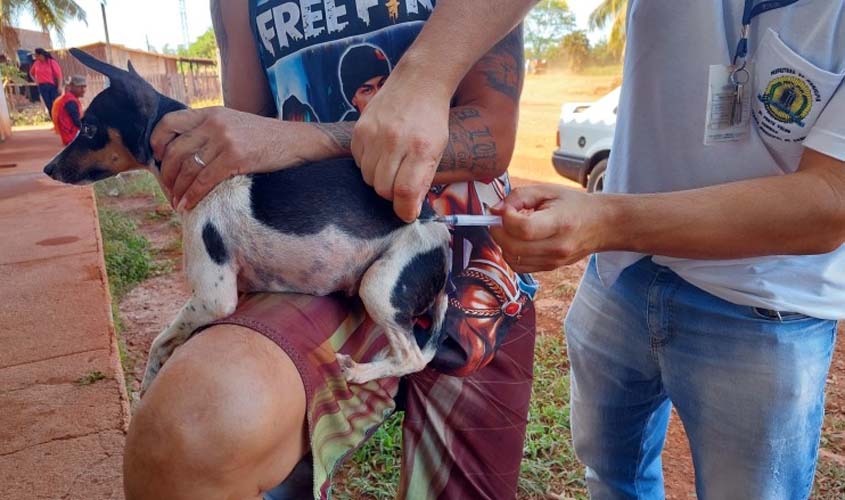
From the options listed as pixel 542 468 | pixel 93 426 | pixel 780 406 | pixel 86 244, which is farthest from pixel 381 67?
pixel 86 244

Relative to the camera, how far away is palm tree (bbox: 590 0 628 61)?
23.3 meters

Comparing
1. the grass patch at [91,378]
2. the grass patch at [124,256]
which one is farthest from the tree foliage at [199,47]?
the grass patch at [91,378]

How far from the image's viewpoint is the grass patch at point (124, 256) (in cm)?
554

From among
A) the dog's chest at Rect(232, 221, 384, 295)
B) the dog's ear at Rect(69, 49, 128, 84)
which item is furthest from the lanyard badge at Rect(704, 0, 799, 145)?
the dog's ear at Rect(69, 49, 128, 84)

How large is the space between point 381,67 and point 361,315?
65cm

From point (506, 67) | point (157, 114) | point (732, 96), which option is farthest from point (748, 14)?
point (157, 114)

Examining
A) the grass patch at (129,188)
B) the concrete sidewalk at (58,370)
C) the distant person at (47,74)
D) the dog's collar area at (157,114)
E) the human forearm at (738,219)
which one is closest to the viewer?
the human forearm at (738,219)

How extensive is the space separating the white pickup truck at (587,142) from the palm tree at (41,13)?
2172 centimetres

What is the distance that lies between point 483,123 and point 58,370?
2.51m

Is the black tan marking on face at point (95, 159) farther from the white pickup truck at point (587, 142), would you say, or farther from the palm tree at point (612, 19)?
the palm tree at point (612, 19)

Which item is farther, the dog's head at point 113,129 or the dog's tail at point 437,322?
the dog's head at point 113,129

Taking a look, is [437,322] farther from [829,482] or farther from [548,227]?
[829,482]

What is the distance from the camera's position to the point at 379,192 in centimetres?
138

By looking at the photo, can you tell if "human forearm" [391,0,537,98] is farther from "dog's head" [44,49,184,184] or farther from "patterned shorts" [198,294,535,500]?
"dog's head" [44,49,184,184]
